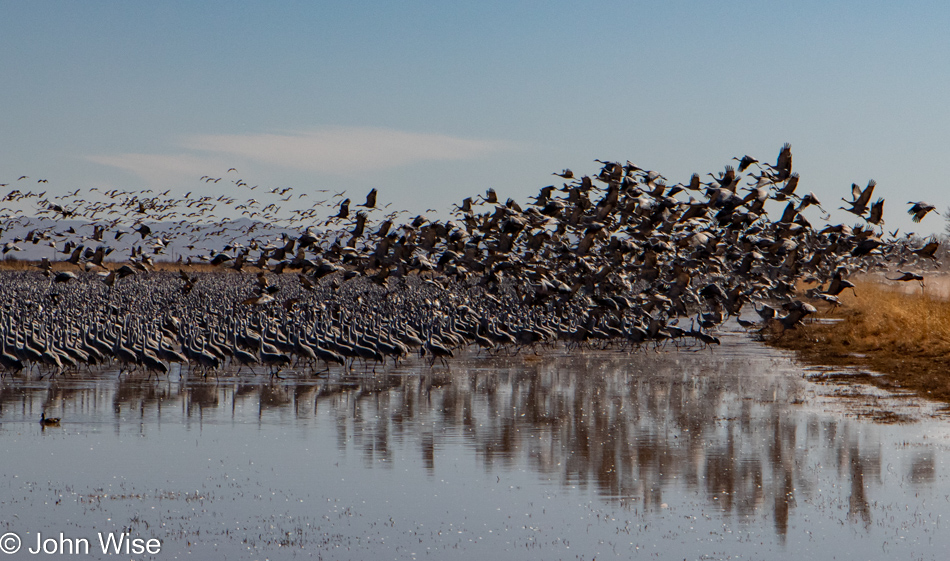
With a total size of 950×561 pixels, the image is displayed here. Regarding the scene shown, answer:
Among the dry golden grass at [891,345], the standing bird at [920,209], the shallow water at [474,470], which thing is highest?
the standing bird at [920,209]

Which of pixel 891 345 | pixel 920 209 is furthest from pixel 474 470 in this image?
pixel 891 345

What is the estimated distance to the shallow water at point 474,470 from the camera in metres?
10.4

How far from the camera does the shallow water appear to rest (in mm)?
10398

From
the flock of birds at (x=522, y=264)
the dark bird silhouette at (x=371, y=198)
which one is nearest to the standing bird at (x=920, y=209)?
the flock of birds at (x=522, y=264)

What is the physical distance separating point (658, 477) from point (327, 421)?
658cm

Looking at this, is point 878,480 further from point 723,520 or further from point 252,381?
point 252,381

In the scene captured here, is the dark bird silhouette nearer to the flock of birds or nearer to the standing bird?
the flock of birds

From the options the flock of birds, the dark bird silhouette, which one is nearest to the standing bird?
Answer: the flock of birds

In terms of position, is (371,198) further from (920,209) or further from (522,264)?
(920,209)

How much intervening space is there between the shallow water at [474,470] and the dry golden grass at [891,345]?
2.56 meters

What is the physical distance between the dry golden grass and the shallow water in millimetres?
2559

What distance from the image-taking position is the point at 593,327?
3516cm

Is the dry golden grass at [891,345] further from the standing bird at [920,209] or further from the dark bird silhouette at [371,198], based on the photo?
the dark bird silhouette at [371,198]

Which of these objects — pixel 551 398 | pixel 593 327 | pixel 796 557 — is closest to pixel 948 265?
pixel 593 327
